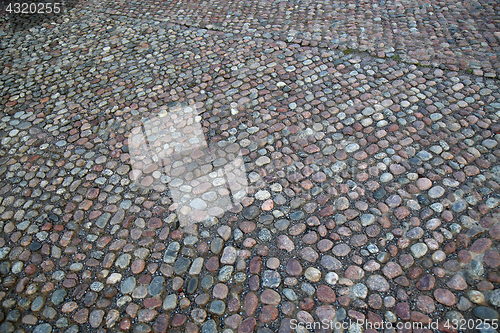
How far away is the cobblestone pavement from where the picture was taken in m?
2.51

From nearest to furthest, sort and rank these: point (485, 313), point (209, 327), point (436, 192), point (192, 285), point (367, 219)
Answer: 1. point (485, 313)
2. point (209, 327)
3. point (192, 285)
4. point (367, 219)
5. point (436, 192)

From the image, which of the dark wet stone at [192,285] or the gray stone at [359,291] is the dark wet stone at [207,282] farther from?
the gray stone at [359,291]

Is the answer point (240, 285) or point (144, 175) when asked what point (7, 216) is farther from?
point (240, 285)

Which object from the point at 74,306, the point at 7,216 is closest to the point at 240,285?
the point at 74,306

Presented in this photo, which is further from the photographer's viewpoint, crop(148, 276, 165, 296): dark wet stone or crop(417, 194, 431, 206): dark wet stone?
crop(417, 194, 431, 206): dark wet stone

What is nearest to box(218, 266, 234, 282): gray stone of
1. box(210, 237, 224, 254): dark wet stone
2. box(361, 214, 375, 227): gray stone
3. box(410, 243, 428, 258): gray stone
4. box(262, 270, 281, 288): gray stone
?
box(210, 237, 224, 254): dark wet stone

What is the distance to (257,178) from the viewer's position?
10.8 ft

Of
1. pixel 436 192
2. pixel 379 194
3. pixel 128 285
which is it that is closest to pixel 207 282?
pixel 128 285

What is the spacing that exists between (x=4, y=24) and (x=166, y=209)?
6.08m

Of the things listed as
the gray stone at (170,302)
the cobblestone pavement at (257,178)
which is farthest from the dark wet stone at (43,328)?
the gray stone at (170,302)

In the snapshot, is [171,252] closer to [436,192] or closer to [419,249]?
[419,249]

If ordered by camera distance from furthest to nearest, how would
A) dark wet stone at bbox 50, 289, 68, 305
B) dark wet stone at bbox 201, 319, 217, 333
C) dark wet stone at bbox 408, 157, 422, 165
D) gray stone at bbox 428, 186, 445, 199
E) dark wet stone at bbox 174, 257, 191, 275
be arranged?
dark wet stone at bbox 408, 157, 422, 165, gray stone at bbox 428, 186, 445, 199, dark wet stone at bbox 174, 257, 191, 275, dark wet stone at bbox 50, 289, 68, 305, dark wet stone at bbox 201, 319, 217, 333

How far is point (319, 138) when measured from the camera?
3633 millimetres

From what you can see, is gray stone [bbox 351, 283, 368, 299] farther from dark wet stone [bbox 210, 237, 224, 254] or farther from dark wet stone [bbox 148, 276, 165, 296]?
dark wet stone [bbox 148, 276, 165, 296]
